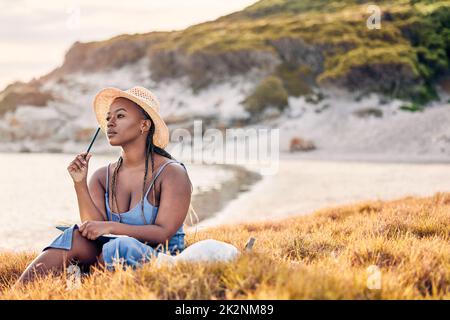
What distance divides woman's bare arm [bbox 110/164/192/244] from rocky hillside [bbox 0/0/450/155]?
36018mm

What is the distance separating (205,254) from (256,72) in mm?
48138

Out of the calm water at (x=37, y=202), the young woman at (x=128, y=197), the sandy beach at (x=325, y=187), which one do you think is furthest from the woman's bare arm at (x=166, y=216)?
the sandy beach at (x=325, y=187)

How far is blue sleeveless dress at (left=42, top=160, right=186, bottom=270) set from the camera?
12.6 ft

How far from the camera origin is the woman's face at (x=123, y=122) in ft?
13.6

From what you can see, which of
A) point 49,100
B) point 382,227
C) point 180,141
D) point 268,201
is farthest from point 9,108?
point 382,227

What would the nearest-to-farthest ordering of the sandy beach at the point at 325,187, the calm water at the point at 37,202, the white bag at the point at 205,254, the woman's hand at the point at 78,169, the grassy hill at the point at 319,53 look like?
1. the white bag at the point at 205,254
2. the woman's hand at the point at 78,169
3. the calm water at the point at 37,202
4. the sandy beach at the point at 325,187
5. the grassy hill at the point at 319,53

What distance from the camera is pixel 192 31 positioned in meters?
70.3

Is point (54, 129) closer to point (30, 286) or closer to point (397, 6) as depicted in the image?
point (397, 6)

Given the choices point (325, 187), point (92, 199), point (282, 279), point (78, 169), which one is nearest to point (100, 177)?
point (92, 199)

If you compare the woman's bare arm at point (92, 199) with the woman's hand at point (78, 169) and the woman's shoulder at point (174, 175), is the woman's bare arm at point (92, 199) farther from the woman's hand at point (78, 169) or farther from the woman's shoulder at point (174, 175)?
the woman's shoulder at point (174, 175)

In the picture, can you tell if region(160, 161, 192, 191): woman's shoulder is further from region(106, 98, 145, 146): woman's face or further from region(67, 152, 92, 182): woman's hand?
region(67, 152, 92, 182): woman's hand

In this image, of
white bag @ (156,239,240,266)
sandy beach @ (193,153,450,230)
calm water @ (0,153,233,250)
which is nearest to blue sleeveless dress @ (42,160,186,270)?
white bag @ (156,239,240,266)

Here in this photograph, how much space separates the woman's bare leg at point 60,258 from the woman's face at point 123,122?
730 millimetres

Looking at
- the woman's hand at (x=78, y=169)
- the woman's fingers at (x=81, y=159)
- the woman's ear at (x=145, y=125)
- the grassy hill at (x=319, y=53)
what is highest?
the grassy hill at (x=319, y=53)
